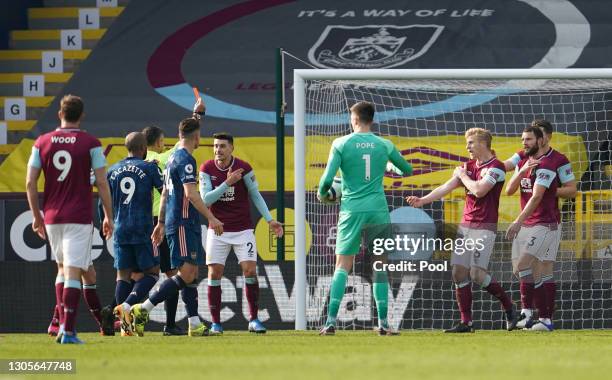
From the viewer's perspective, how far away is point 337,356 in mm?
7754

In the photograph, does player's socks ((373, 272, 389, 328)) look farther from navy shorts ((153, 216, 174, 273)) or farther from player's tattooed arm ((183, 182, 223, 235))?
navy shorts ((153, 216, 174, 273))

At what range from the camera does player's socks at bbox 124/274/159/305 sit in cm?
1063

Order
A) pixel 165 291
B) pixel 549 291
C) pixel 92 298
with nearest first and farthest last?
pixel 165 291, pixel 92 298, pixel 549 291

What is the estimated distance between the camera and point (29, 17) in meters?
20.7

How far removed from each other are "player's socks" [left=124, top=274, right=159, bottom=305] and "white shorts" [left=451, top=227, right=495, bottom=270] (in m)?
2.64

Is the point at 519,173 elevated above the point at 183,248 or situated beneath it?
elevated above

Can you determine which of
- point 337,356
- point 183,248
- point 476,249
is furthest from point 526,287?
point 337,356

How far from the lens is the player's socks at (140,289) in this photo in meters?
10.6

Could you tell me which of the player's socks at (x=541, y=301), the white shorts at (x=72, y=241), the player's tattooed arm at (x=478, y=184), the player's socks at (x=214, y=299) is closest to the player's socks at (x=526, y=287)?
the player's socks at (x=541, y=301)

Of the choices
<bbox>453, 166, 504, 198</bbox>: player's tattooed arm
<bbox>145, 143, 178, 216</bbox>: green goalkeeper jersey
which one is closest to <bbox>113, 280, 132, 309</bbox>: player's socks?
<bbox>145, 143, 178, 216</bbox>: green goalkeeper jersey

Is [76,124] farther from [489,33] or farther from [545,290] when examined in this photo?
[489,33]

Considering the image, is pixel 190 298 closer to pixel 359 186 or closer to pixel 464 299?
pixel 359 186

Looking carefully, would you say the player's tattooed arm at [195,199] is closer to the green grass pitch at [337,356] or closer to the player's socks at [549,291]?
the green grass pitch at [337,356]

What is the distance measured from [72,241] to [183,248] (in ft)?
5.45
